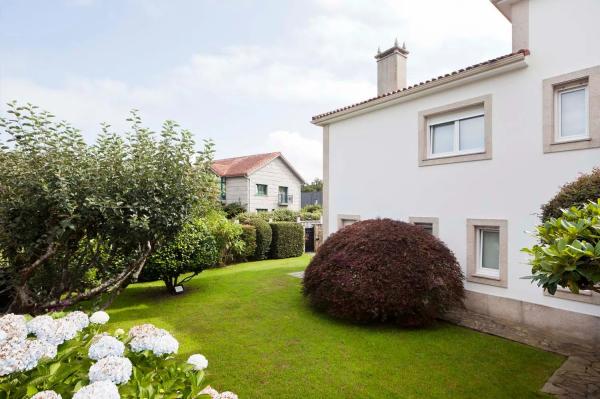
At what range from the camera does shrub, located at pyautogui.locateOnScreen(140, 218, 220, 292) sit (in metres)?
9.16

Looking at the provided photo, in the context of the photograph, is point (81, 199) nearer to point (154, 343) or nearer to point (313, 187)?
point (154, 343)

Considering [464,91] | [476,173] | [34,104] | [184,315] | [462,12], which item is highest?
[462,12]

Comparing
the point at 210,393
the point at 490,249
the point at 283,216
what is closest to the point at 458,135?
the point at 490,249

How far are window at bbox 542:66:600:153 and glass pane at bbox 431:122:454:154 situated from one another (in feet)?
7.16

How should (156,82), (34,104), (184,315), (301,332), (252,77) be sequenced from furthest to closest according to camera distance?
(252,77) → (156,82) → (184,315) → (301,332) → (34,104)

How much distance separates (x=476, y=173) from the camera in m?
8.01

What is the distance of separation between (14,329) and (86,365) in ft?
2.12

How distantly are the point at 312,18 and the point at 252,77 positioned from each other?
10.5 feet

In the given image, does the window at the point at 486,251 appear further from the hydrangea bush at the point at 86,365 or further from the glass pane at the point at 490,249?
the hydrangea bush at the point at 86,365

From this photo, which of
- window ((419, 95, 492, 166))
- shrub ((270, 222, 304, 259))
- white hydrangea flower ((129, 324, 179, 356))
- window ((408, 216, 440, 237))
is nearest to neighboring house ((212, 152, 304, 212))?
shrub ((270, 222, 304, 259))

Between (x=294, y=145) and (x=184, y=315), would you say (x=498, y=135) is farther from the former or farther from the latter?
(x=294, y=145)

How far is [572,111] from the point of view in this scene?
6.77m

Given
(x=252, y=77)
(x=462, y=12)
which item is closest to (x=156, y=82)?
(x=252, y=77)

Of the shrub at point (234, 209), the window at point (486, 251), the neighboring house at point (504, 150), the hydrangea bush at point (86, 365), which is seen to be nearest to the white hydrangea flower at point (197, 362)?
the hydrangea bush at point (86, 365)
